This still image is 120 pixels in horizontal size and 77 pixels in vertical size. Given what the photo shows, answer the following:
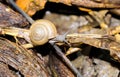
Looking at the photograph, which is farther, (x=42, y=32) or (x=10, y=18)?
(x=10, y=18)

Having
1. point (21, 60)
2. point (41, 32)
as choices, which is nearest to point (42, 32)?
point (41, 32)

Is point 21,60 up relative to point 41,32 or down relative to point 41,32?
down

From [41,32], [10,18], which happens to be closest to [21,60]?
[41,32]

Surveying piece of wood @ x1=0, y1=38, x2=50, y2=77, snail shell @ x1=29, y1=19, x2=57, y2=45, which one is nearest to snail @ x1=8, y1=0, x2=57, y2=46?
snail shell @ x1=29, y1=19, x2=57, y2=45

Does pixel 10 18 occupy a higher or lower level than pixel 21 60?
higher

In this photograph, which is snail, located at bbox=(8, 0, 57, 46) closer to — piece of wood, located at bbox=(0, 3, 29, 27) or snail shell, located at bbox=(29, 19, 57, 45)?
snail shell, located at bbox=(29, 19, 57, 45)

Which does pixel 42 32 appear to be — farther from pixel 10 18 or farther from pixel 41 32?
pixel 10 18

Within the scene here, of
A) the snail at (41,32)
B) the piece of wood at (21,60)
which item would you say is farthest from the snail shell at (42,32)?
the piece of wood at (21,60)

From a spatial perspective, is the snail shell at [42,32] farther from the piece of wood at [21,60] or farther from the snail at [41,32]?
the piece of wood at [21,60]

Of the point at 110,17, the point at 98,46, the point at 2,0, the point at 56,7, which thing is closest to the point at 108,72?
the point at 98,46
